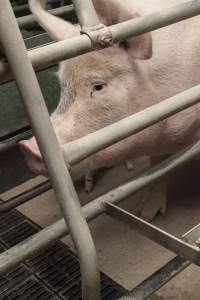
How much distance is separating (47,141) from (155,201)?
1.42 m

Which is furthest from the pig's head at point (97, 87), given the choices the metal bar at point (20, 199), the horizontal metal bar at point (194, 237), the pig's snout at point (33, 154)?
the horizontal metal bar at point (194, 237)

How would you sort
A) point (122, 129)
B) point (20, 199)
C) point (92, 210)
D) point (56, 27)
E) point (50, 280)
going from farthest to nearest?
point (20, 199) < point (50, 280) < point (56, 27) < point (92, 210) < point (122, 129)

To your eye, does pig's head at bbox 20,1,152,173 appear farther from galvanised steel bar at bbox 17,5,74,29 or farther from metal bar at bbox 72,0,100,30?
metal bar at bbox 72,0,100,30

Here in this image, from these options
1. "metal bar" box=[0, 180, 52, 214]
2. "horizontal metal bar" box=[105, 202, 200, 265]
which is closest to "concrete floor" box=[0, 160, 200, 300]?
"metal bar" box=[0, 180, 52, 214]

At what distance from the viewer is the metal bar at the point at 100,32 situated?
0.91 meters

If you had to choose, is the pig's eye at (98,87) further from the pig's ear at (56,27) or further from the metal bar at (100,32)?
the metal bar at (100,32)

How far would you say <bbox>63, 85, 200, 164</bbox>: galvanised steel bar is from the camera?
3.33 ft

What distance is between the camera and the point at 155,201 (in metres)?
2.27

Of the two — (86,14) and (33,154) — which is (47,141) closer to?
(86,14)

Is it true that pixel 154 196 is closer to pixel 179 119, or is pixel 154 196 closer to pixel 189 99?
pixel 179 119

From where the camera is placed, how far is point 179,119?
1.85m

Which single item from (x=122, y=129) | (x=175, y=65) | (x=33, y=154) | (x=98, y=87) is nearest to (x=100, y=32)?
(x=122, y=129)

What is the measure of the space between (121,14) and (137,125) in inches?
18.2

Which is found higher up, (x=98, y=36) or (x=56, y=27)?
(x=98, y=36)
